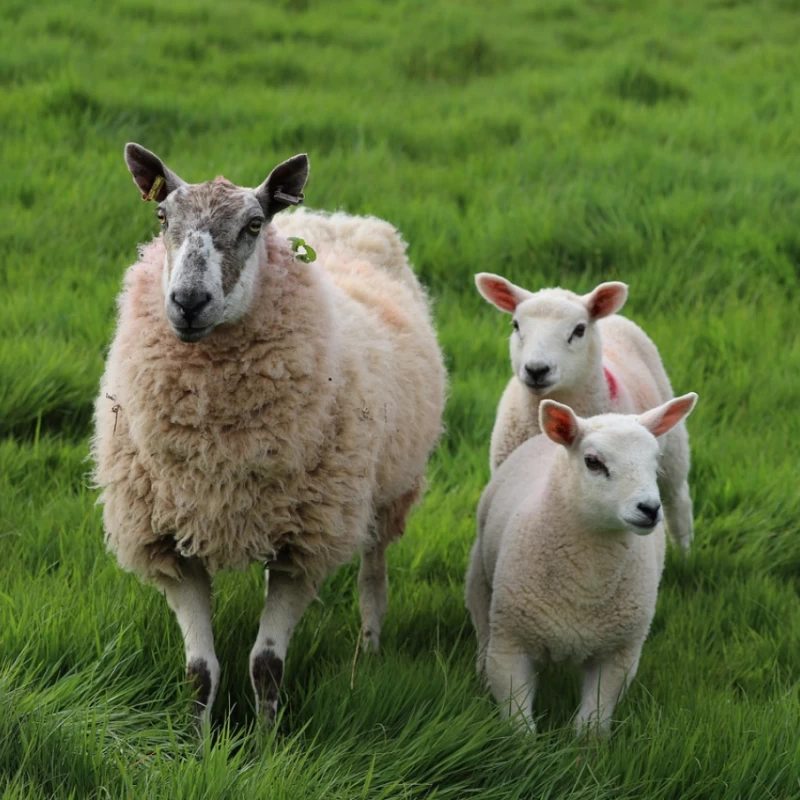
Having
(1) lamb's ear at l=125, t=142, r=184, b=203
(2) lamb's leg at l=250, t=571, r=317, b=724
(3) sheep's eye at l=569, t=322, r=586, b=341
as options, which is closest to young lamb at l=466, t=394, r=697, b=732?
(2) lamb's leg at l=250, t=571, r=317, b=724

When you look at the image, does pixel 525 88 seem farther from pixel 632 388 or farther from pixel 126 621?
pixel 126 621

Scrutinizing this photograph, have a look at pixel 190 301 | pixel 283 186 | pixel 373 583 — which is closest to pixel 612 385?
pixel 373 583

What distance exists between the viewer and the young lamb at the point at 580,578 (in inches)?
138

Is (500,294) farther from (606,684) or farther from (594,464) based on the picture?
(606,684)

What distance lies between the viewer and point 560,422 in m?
3.55

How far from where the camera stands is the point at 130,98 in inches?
332

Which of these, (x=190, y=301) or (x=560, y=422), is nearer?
(x=190, y=301)

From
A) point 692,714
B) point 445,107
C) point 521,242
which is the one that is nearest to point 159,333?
point 692,714

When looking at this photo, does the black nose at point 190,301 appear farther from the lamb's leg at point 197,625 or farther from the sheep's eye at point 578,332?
the sheep's eye at point 578,332

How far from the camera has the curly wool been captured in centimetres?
341

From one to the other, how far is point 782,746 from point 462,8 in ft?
33.5

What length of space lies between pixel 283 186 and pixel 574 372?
4.47ft

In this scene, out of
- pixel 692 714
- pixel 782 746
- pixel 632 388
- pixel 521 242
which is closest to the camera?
pixel 782 746

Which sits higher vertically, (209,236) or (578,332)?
(209,236)
